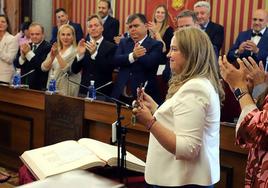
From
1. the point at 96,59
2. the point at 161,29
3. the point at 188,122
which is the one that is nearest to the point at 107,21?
the point at 161,29

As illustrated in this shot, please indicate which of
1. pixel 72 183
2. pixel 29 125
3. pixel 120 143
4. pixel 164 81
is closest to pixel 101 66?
pixel 164 81

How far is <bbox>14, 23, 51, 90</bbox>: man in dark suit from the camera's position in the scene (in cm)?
446

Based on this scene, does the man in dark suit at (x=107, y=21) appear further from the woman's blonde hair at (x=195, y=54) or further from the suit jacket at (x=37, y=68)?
the woman's blonde hair at (x=195, y=54)

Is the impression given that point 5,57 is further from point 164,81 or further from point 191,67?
point 191,67

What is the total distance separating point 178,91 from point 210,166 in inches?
12.4

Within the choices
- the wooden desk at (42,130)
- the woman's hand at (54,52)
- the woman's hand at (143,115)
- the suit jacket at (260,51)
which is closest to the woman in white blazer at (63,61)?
the woman's hand at (54,52)

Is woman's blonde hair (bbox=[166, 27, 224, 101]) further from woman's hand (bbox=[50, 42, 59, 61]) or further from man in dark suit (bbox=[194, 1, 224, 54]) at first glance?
man in dark suit (bbox=[194, 1, 224, 54])

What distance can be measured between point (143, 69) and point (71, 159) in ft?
5.27

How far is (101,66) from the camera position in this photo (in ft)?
12.9

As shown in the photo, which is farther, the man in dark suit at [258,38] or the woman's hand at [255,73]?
the man in dark suit at [258,38]

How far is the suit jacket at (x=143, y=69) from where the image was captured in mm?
3640

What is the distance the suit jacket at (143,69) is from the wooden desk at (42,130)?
0.46 meters

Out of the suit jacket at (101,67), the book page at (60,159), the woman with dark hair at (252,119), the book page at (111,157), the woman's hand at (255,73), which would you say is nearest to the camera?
the woman with dark hair at (252,119)

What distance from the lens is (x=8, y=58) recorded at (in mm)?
4852
